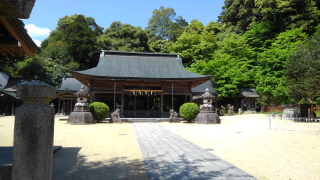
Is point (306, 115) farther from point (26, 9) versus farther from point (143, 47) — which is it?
point (143, 47)

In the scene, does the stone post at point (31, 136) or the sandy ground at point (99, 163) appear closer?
the stone post at point (31, 136)

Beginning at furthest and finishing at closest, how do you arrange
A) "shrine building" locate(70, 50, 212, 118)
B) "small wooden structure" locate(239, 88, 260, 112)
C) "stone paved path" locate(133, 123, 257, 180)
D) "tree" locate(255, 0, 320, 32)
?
"tree" locate(255, 0, 320, 32), "small wooden structure" locate(239, 88, 260, 112), "shrine building" locate(70, 50, 212, 118), "stone paved path" locate(133, 123, 257, 180)

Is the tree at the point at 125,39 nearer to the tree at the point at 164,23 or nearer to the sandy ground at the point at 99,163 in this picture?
the tree at the point at 164,23

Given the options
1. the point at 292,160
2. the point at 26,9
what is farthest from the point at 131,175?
the point at 292,160

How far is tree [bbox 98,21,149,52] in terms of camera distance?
37.3 meters

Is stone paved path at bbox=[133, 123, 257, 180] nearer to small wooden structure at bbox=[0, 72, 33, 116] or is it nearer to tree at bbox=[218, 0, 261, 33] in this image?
small wooden structure at bbox=[0, 72, 33, 116]

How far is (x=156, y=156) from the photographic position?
4.90 m

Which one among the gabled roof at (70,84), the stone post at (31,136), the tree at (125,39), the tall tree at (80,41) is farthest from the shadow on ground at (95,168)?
the tree at (125,39)

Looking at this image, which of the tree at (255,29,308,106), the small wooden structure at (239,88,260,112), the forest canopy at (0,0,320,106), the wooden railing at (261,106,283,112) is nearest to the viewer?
the wooden railing at (261,106,283,112)

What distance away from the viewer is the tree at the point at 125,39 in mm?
37281

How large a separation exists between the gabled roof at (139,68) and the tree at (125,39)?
15.6 meters

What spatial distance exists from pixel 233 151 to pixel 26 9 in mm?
5430

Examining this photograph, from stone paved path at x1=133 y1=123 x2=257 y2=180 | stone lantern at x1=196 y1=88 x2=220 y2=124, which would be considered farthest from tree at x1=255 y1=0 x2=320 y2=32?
stone paved path at x1=133 y1=123 x2=257 y2=180

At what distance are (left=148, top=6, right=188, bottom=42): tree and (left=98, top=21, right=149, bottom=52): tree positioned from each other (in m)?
7.70
